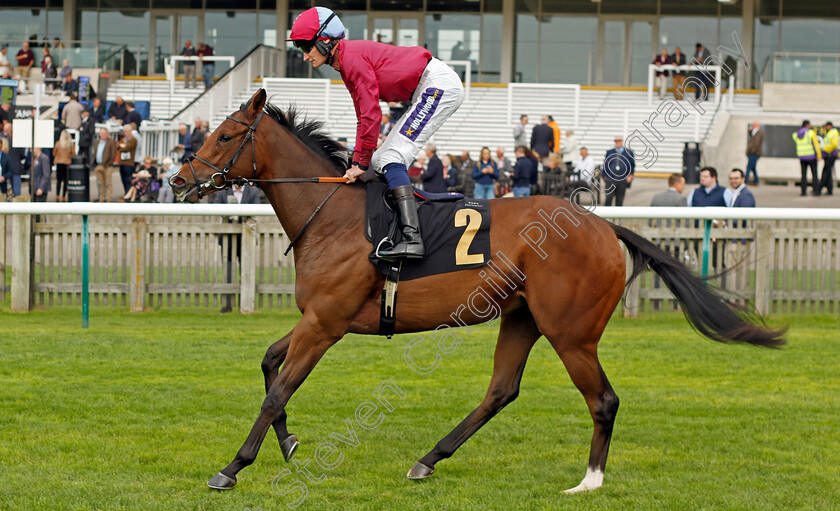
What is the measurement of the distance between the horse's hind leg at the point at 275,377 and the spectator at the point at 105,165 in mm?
13927

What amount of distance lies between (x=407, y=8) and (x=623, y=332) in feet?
72.0

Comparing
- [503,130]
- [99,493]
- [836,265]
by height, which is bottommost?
[99,493]

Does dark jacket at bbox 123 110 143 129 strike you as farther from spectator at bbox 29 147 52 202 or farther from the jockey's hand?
the jockey's hand

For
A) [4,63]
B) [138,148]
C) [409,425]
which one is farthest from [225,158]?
[4,63]

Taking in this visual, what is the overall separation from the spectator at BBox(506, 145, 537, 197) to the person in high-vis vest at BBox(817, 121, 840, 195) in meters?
7.26

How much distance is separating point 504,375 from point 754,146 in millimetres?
17931

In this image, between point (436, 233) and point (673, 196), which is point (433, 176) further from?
point (436, 233)

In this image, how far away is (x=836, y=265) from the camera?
10102mm

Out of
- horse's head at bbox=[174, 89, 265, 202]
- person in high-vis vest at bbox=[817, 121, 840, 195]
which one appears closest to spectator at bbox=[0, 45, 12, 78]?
person in high-vis vest at bbox=[817, 121, 840, 195]

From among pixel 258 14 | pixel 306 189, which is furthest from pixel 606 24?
pixel 306 189

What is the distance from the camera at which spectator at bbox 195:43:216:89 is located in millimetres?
26453

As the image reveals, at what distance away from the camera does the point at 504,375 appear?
5.18m

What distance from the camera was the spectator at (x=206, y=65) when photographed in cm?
2645

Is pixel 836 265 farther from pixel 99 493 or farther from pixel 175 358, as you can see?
pixel 99 493
